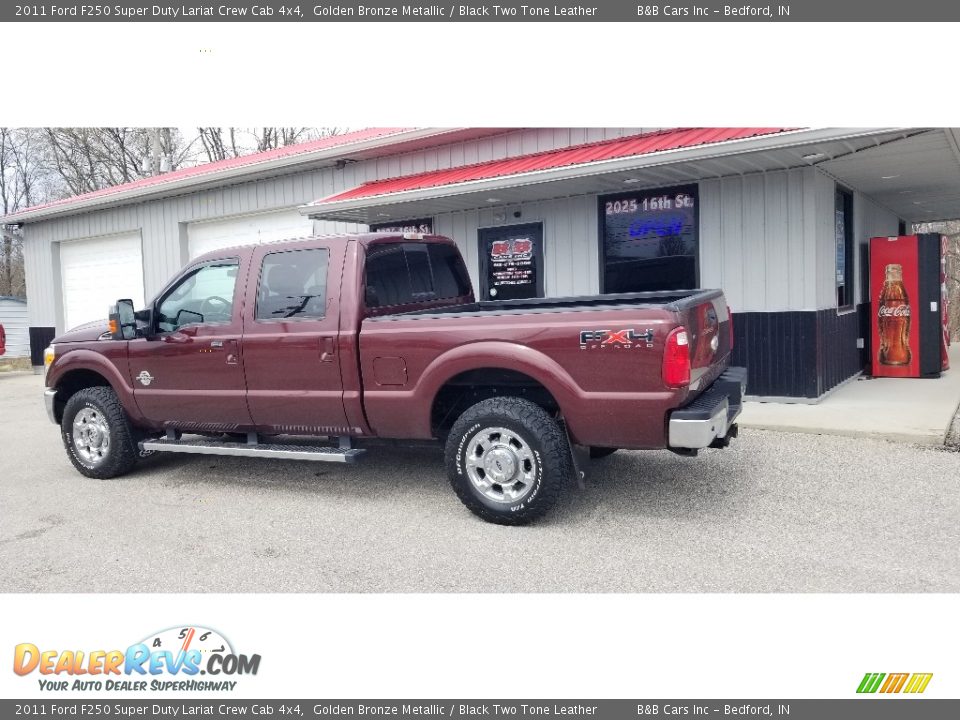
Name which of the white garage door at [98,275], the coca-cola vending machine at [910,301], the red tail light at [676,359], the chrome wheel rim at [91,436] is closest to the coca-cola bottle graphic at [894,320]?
the coca-cola vending machine at [910,301]

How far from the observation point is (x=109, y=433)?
644 cm

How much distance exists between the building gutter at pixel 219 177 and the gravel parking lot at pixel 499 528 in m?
6.80

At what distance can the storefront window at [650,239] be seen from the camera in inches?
375

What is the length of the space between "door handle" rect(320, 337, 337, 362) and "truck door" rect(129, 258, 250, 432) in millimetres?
815

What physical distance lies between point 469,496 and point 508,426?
567mm

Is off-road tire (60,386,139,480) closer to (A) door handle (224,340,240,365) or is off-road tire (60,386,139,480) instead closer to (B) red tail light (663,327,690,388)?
(A) door handle (224,340,240,365)

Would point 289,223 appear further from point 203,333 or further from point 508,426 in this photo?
point 508,426

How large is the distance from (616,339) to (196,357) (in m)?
3.48

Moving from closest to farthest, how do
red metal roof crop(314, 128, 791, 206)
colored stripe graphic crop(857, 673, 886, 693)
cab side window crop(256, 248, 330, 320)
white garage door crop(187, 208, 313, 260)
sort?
colored stripe graphic crop(857, 673, 886, 693)
cab side window crop(256, 248, 330, 320)
red metal roof crop(314, 128, 791, 206)
white garage door crop(187, 208, 313, 260)

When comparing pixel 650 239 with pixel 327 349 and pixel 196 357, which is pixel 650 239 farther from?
pixel 196 357

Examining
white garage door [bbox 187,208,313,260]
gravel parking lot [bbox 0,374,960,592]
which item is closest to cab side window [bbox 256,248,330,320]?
gravel parking lot [bbox 0,374,960,592]

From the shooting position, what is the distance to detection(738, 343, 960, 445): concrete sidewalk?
23.5 feet

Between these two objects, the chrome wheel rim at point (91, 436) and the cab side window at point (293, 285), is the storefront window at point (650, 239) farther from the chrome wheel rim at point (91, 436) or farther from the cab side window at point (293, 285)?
the chrome wheel rim at point (91, 436)

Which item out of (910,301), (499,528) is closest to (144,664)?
(499,528)
